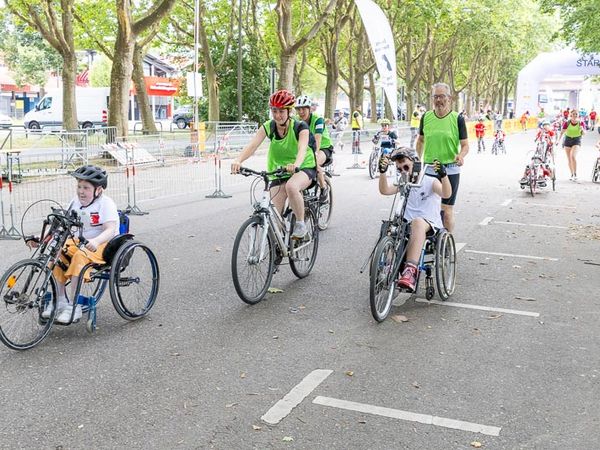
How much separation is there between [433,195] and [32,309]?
136 inches

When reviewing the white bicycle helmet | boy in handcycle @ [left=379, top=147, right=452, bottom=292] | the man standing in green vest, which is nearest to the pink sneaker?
boy in handcycle @ [left=379, top=147, right=452, bottom=292]

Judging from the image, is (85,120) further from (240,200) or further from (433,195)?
(433,195)

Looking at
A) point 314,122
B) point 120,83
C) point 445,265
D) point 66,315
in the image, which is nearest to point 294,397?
point 66,315

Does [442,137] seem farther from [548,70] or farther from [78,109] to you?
[548,70]

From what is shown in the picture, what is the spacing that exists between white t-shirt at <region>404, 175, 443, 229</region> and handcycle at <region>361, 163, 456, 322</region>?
4.7 inches

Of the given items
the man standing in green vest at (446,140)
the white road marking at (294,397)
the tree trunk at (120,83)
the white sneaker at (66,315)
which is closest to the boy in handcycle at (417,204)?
the white road marking at (294,397)

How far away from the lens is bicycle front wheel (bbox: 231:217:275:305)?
6.69 m

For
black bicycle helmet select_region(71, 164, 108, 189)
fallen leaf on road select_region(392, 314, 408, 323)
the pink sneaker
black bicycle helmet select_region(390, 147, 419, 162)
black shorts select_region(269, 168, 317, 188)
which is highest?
black bicycle helmet select_region(390, 147, 419, 162)

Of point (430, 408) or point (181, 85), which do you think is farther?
point (181, 85)

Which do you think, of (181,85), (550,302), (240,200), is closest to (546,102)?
(181,85)

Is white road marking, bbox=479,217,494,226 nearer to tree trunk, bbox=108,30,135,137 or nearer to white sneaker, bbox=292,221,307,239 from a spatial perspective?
white sneaker, bbox=292,221,307,239

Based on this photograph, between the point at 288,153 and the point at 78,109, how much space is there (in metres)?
44.7

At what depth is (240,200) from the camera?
14672 mm

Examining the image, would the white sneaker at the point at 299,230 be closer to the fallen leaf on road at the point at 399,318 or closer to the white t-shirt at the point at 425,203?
the white t-shirt at the point at 425,203
